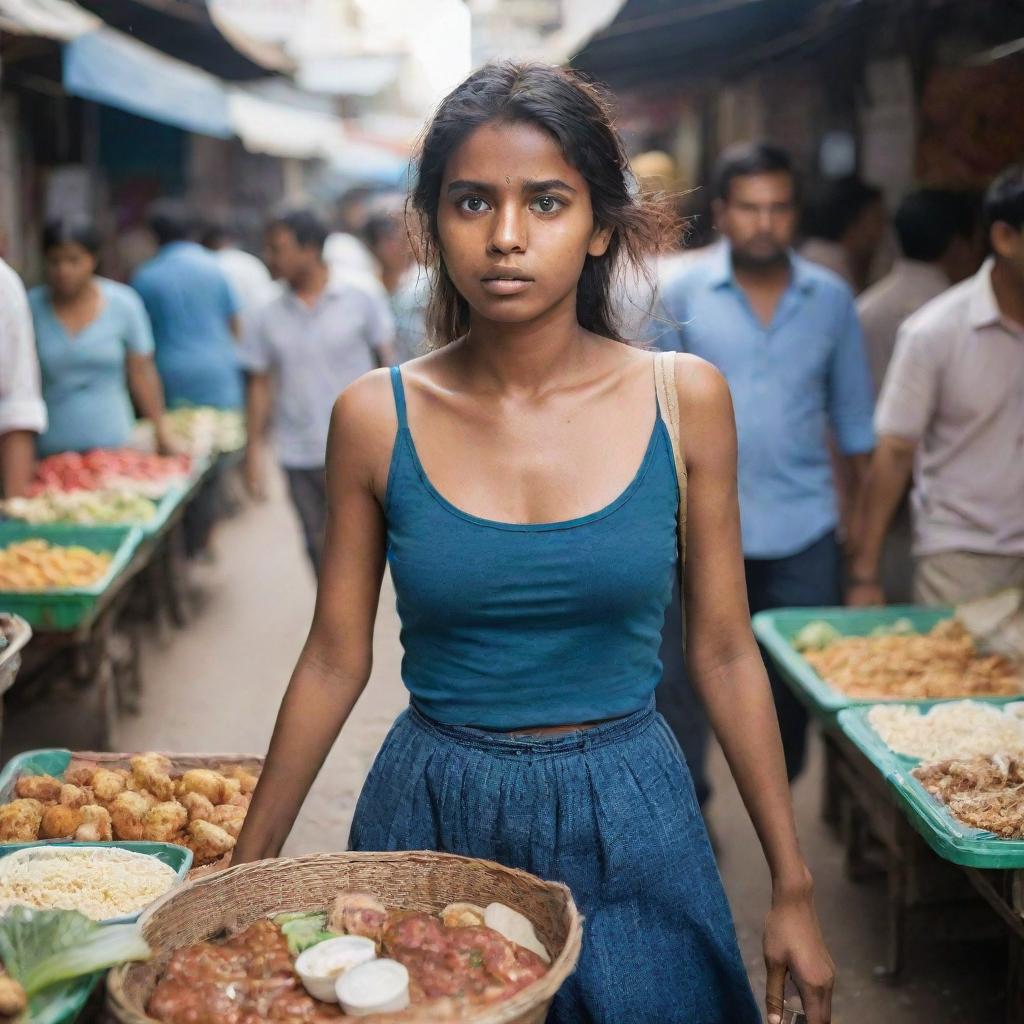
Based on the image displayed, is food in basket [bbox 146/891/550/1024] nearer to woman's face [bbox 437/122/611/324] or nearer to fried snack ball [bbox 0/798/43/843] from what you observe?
woman's face [bbox 437/122/611/324]

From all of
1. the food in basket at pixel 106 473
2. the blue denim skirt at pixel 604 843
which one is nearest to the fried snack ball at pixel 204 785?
the blue denim skirt at pixel 604 843

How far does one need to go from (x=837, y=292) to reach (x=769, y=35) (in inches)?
198

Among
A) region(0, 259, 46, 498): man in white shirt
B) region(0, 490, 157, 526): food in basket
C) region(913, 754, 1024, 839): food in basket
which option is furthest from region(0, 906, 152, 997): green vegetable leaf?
region(0, 490, 157, 526): food in basket

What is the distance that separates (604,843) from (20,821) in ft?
4.64

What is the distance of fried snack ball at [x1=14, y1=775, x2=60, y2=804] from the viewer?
304 cm

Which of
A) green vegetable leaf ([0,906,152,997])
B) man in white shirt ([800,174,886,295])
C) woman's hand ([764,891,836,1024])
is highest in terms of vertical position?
man in white shirt ([800,174,886,295])

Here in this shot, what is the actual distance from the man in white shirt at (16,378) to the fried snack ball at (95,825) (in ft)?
5.44

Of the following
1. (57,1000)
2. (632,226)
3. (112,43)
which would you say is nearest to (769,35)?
(112,43)

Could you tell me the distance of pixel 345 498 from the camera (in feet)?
7.02

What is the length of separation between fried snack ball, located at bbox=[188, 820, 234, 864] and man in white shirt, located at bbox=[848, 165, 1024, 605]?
8.64 feet

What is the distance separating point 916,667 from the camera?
13.9ft

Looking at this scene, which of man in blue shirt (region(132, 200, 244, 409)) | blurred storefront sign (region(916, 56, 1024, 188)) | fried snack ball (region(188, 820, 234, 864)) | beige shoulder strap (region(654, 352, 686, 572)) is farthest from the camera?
man in blue shirt (region(132, 200, 244, 409))

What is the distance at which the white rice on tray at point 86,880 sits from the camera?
2430 mm

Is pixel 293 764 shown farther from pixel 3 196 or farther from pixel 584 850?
pixel 3 196
